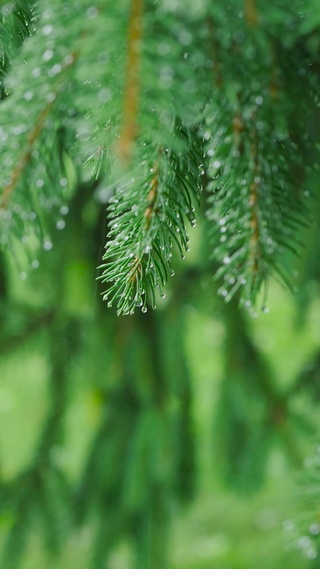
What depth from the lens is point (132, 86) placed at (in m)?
0.43

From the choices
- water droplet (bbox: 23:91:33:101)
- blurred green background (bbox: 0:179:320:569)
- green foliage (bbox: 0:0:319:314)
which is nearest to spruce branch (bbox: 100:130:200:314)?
green foliage (bbox: 0:0:319:314)

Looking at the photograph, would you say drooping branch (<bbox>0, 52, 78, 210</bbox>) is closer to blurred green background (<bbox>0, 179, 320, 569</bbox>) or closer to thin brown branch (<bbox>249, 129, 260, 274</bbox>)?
thin brown branch (<bbox>249, 129, 260, 274</bbox>)

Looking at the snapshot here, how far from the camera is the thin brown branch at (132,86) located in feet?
1.24

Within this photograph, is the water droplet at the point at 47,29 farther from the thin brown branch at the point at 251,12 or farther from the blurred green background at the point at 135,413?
the blurred green background at the point at 135,413

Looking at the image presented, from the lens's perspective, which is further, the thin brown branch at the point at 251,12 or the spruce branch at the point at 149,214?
the spruce branch at the point at 149,214

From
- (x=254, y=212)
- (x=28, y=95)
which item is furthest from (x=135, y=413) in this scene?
(x=28, y=95)

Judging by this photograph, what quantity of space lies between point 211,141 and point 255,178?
52 mm

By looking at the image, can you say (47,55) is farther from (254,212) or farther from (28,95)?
(254,212)

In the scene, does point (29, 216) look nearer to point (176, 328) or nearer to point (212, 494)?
point (176, 328)

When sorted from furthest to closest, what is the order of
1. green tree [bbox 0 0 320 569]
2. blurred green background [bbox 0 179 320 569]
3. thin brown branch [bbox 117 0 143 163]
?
blurred green background [bbox 0 179 320 569] → green tree [bbox 0 0 320 569] → thin brown branch [bbox 117 0 143 163]

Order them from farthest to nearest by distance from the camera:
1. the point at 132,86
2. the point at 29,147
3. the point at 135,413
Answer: the point at 135,413, the point at 29,147, the point at 132,86

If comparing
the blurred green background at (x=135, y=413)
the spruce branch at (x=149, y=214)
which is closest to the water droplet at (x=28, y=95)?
the spruce branch at (x=149, y=214)

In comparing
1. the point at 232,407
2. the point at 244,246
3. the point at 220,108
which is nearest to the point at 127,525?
the point at 232,407

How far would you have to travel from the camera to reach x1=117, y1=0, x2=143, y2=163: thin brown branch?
38 cm
